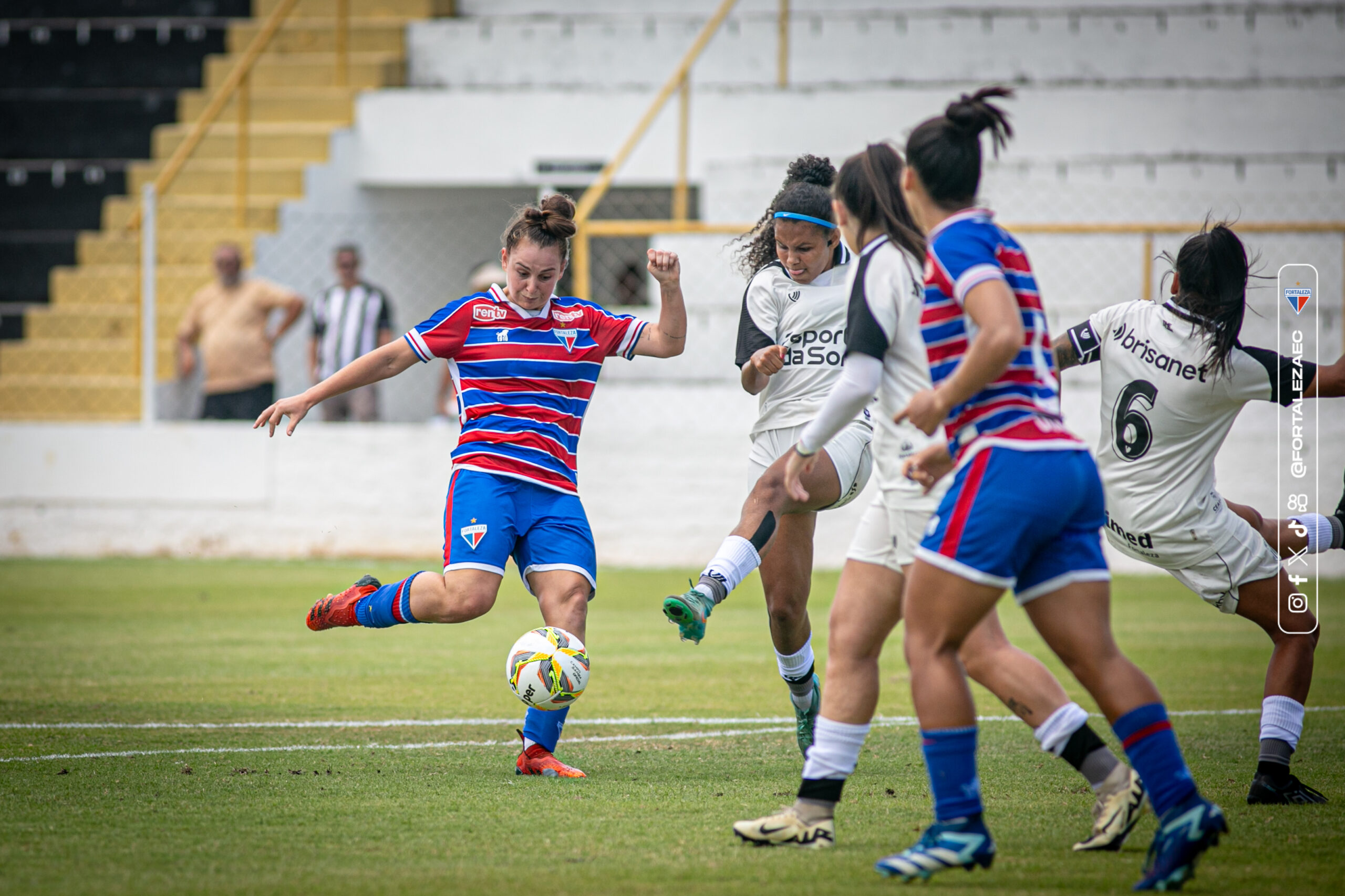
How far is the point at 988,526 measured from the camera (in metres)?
3.76

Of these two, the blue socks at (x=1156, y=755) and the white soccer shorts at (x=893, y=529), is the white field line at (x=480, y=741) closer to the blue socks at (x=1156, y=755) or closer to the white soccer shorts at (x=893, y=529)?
the white soccer shorts at (x=893, y=529)

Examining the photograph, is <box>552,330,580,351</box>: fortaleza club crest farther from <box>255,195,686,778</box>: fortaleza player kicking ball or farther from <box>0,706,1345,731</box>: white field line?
<box>0,706,1345,731</box>: white field line

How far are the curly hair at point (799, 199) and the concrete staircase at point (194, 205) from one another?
1013cm

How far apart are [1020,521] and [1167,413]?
5.54 feet

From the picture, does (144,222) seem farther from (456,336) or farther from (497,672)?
(456,336)

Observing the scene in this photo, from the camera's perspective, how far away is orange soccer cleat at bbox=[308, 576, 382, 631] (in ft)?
18.6

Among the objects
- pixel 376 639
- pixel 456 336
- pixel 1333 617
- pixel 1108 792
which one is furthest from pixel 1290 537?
pixel 376 639

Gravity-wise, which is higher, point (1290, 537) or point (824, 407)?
point (824, 407)

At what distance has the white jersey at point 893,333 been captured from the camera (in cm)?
412

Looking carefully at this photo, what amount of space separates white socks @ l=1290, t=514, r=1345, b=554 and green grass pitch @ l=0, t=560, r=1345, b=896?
826 mm

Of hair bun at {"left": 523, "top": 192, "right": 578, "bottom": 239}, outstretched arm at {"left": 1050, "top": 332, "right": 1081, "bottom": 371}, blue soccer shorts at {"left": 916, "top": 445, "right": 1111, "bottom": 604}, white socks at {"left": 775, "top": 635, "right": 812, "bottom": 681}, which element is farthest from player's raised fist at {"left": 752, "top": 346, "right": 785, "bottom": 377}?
blue soccer shorts at {"left": 916, "top": 445, "right": 1111, "bottom": 604}

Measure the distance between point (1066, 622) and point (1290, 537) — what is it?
2.14 meters

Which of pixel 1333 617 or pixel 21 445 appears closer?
pixel 1333 617

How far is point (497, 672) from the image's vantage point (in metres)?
8.30
